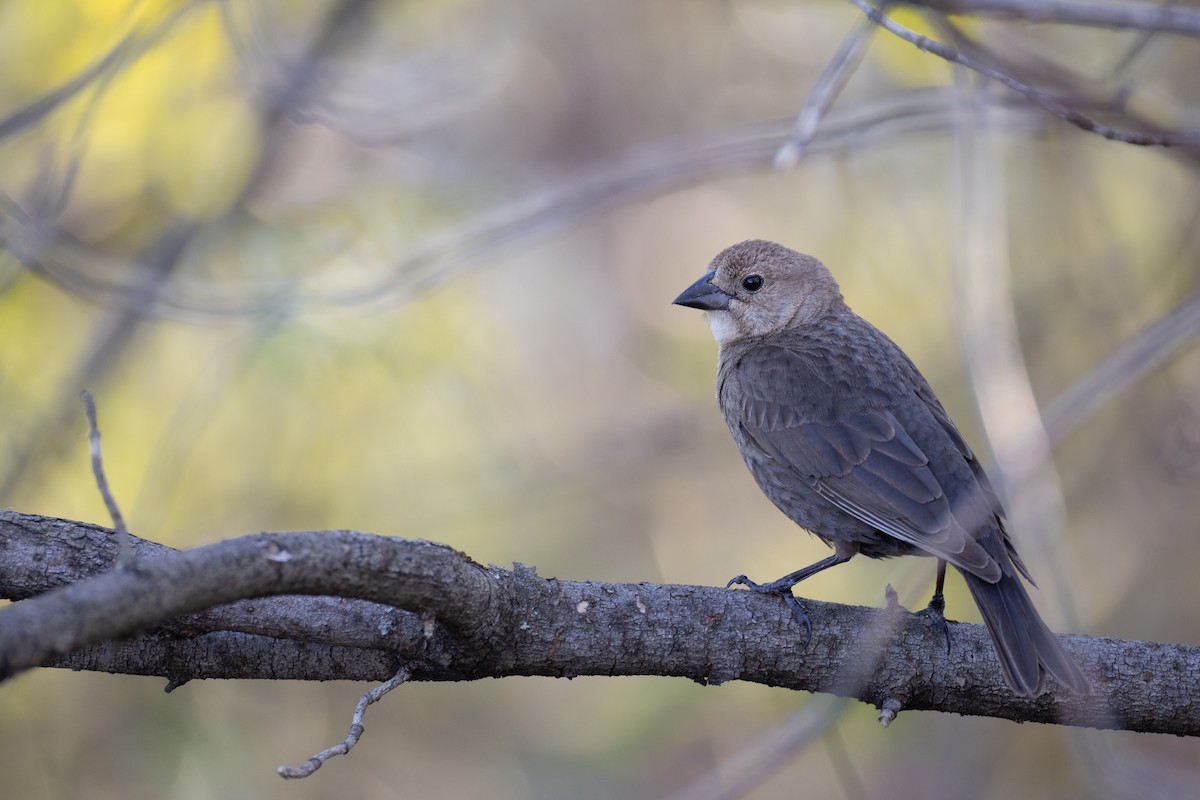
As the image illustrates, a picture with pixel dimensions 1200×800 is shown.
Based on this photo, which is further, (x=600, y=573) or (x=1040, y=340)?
(x=600, y=573)

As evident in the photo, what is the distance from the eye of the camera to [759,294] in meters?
5.10

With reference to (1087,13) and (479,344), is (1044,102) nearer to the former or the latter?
(1087,13)

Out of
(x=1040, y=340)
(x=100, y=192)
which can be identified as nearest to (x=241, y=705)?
(x=100, y=192)

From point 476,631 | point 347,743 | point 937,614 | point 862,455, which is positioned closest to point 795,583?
point 937,614

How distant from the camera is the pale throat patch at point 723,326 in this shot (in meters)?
5.13

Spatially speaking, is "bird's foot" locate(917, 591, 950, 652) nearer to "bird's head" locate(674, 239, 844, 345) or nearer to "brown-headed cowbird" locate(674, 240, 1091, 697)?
"brown-headed cowbird" locate(674, 240, 1091, 697)

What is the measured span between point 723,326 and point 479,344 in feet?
7.17

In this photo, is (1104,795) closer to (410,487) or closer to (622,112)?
(410,487)

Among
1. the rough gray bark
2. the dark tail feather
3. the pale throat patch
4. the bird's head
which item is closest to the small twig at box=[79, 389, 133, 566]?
the rough gray bark

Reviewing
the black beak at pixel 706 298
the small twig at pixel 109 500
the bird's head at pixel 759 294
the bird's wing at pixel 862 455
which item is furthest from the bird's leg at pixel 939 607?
the small twig at pixel 109 500

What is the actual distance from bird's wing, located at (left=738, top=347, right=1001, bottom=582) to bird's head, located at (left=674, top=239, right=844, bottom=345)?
34cm

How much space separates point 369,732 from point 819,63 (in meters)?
5.06

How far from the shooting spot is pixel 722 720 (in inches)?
255

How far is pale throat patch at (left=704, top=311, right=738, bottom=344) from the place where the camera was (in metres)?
5.13
